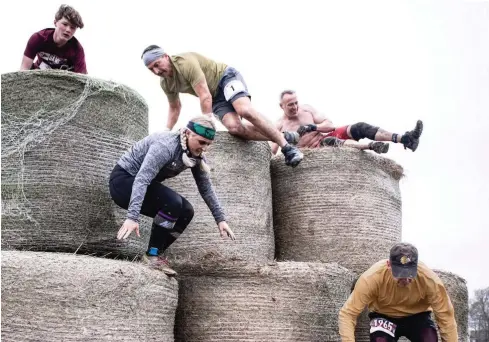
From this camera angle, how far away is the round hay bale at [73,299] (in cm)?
339

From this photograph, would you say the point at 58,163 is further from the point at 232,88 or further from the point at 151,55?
the point at 232,88

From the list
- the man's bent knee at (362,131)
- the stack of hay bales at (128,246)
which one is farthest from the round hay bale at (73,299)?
the man's bent knee at (362,131)

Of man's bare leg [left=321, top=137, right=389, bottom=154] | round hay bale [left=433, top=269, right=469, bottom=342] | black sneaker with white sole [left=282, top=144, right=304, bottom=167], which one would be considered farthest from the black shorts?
round hay bale [left=433, top=269, right=469, bottom=342]

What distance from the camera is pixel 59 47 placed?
4.91m

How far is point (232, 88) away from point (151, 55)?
702 mm

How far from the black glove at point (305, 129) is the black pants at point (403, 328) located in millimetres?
2111

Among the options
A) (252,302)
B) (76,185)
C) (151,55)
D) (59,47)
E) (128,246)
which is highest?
(151,55)

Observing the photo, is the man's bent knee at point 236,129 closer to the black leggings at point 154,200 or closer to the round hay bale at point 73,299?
the black leggings at point 154,200

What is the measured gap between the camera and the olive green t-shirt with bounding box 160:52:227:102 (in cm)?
503

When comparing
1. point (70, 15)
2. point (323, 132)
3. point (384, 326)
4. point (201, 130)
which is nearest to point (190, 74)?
point (70, 15)

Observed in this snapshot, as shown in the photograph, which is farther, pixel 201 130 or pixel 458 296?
pixel 458 296

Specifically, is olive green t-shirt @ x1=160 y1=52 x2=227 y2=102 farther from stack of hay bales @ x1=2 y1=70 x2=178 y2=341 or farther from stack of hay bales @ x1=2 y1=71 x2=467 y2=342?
stack of hay bales @ x1=2 y1=70 x2=178 y2=341

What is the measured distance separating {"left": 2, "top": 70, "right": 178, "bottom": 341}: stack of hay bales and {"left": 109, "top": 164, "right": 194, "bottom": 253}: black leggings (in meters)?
0.18

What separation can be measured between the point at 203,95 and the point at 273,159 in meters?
1.10
